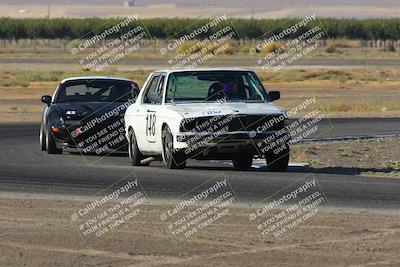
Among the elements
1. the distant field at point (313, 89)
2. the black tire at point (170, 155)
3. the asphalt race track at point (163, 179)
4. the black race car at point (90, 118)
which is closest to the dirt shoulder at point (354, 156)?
the asphalt race track at point (163, 179)

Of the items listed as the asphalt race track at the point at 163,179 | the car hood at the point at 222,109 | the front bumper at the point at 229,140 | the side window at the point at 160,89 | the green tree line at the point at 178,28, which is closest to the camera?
the asphalt race track at the point at 163,179

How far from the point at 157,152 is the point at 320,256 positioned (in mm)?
9246

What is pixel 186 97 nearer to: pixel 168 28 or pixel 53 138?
pixel 53 138

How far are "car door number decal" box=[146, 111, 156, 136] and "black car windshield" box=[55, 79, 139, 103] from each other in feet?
12.6

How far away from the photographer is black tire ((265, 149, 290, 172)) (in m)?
19.2

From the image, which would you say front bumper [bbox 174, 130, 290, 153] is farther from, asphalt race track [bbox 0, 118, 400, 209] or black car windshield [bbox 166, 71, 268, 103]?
black car windshield [bbox 166, 71, 268, 103]

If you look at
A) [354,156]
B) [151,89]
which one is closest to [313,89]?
[354,156]

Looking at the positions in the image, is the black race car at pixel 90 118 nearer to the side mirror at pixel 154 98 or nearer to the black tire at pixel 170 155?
the side mirror at pixel 154 98

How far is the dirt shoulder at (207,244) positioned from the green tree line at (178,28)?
5486 inches

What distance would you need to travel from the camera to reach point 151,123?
19984 millimetres

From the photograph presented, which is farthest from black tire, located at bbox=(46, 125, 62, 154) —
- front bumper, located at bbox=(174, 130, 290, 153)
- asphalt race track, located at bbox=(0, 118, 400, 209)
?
front bumper, located at bbox=(174, 130, 290, 153)

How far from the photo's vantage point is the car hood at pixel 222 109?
61.6 feet

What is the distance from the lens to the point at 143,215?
13766 millimetres

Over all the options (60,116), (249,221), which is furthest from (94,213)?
(60,116)
